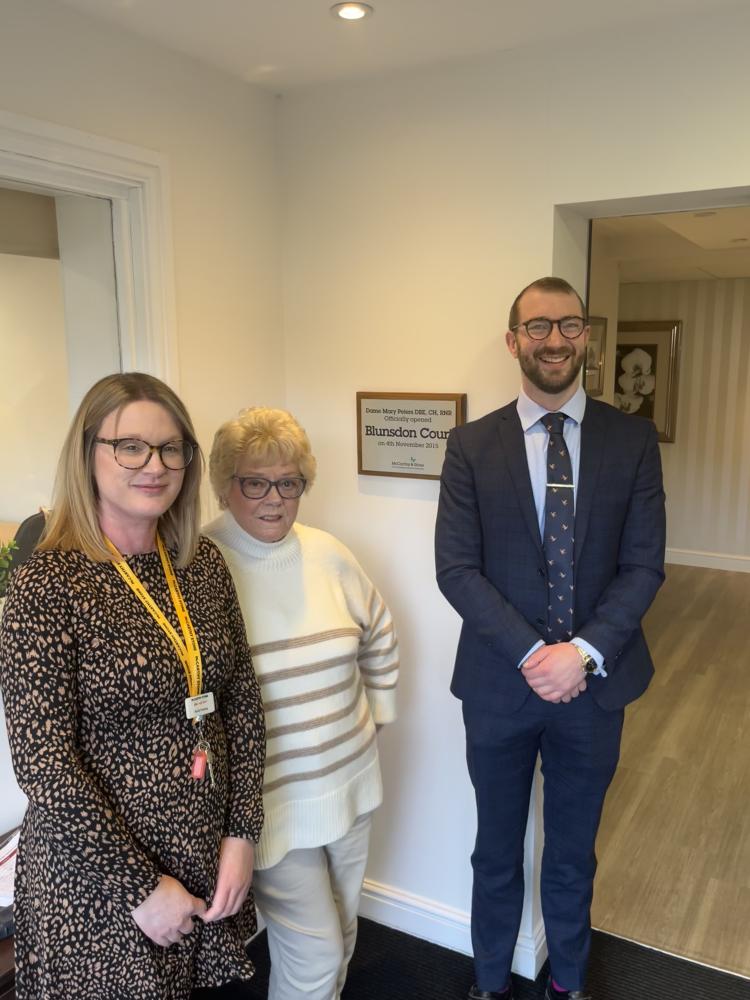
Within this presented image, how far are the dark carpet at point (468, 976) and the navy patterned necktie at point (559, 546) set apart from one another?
116 cm

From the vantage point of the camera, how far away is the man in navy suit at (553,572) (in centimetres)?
184

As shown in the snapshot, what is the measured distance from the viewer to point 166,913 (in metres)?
1.33

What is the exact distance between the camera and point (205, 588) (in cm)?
154

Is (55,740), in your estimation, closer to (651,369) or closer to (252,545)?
(252,545)

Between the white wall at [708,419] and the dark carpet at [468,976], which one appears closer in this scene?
the dark carpet at [468,976]

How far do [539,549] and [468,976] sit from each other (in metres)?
1.37

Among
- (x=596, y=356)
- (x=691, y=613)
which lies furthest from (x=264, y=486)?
(x=691, y=613)

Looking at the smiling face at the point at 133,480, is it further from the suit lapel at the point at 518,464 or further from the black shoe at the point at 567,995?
the black shoe at the point at 567,995

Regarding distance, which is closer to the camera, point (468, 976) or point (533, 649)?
point (533, 649)

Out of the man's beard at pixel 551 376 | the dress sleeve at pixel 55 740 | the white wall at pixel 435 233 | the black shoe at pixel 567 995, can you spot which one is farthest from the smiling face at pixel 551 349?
the black shoe at pixel 567 995

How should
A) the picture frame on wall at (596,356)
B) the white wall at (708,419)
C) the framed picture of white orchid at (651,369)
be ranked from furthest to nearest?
the framed picture of white orchid at (651,369)
the white wall at (708,419)
the picture frame on wall at (596,356)

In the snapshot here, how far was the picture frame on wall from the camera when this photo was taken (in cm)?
462

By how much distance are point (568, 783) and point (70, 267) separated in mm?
1775

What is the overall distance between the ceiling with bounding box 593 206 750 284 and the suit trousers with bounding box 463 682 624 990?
239 centimetres
